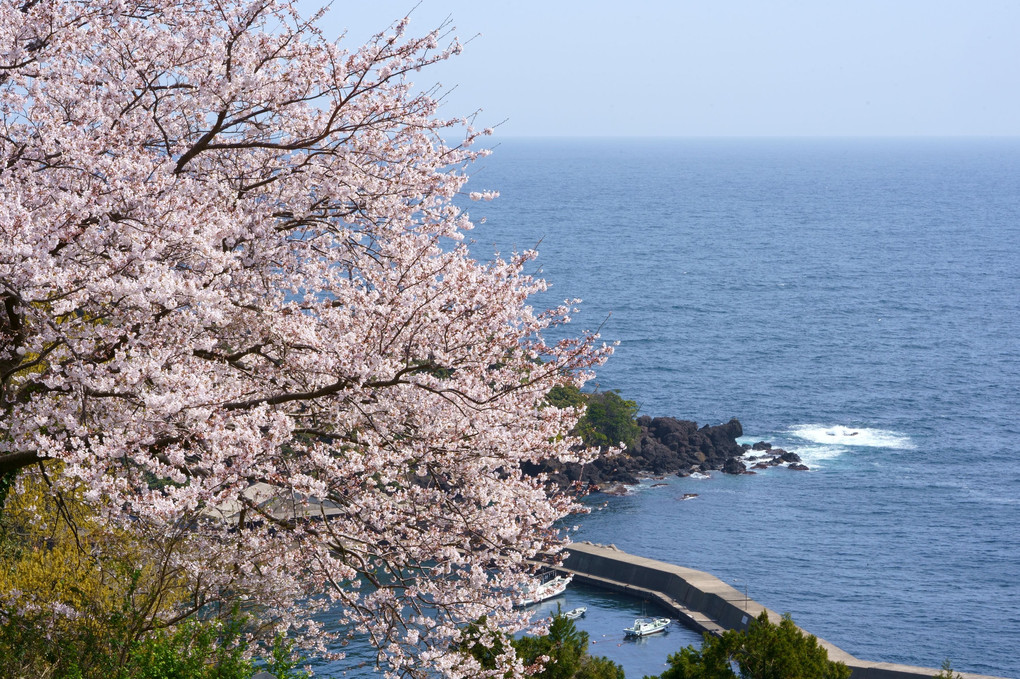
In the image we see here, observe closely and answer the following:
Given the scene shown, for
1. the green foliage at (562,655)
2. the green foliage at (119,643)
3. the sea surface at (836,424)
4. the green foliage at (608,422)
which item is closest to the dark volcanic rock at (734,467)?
the sea surface at (836,424)

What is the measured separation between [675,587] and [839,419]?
3682cm

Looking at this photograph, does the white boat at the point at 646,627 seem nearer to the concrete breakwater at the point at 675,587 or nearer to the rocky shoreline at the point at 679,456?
the concrete breakwater at the point at 675,587

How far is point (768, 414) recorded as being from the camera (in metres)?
78.8

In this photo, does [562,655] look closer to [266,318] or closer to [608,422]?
[266,318]

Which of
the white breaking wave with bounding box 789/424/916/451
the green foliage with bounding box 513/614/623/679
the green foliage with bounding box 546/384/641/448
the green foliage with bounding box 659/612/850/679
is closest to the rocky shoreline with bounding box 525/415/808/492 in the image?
the green foliage with bounding box 546/384/641/448

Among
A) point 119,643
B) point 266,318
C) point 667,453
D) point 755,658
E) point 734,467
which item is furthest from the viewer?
point 667,453

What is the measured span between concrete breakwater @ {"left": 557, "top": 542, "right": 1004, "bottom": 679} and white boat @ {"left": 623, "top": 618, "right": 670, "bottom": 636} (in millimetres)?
1487

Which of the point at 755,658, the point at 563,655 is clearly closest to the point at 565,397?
the point at 755,658

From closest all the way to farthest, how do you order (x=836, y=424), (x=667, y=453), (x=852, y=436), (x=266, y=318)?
(x=266, y=318)
(x=667, y=453)
(x=852, y=436)
(x=836, y=424)

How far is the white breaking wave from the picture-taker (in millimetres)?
73125

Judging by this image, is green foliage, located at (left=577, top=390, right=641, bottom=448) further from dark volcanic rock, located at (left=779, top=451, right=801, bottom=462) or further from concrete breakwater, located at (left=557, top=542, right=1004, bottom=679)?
concrete breakwater, located at (left=557, top=542, right=1004, bottom=679)

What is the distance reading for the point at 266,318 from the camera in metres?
9.10

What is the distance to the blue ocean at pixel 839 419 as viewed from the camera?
49125 millimetres

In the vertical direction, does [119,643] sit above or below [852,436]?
above
